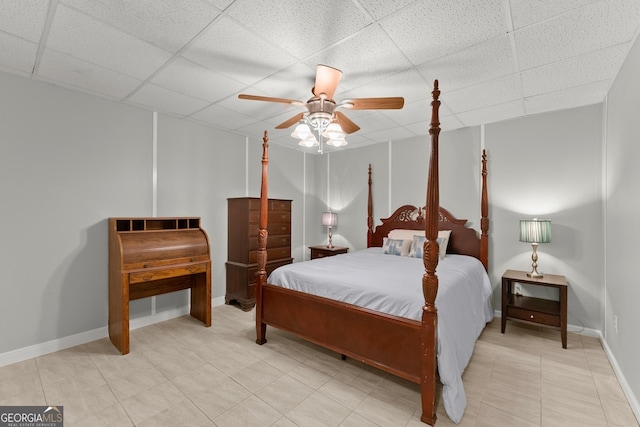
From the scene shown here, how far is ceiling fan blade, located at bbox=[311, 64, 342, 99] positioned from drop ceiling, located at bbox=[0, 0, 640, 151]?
6.3 inches

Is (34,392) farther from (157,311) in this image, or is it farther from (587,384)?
(587,384)

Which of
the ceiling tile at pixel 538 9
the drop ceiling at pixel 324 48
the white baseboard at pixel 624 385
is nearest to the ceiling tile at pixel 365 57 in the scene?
the drop ceiling at pixel 324 48

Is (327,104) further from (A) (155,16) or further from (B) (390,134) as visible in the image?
(B) (390,134)

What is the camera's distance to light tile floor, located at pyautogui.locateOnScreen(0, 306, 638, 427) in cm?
196

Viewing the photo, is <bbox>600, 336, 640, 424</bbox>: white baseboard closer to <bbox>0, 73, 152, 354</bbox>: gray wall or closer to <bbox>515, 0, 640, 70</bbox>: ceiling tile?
<bbox>515, 0, 640, 70</bbox>: ceiling tile

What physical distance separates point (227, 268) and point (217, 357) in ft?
5.80

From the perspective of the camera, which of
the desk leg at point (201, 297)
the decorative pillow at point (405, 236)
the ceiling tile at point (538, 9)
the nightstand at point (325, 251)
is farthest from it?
the nightstand at point (325, 251)

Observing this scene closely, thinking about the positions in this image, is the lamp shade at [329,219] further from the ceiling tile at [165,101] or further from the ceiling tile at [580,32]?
the ceiling tile at [580,32]

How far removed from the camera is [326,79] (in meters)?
2.26

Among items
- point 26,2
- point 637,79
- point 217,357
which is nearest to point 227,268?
point 217,357

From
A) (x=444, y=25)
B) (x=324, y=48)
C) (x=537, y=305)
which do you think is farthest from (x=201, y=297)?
(x=537, y=305)

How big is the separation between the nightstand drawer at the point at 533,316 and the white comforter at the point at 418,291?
27 centimetres

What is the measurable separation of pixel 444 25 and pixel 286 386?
2.87m

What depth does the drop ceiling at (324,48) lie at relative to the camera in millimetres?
1778
